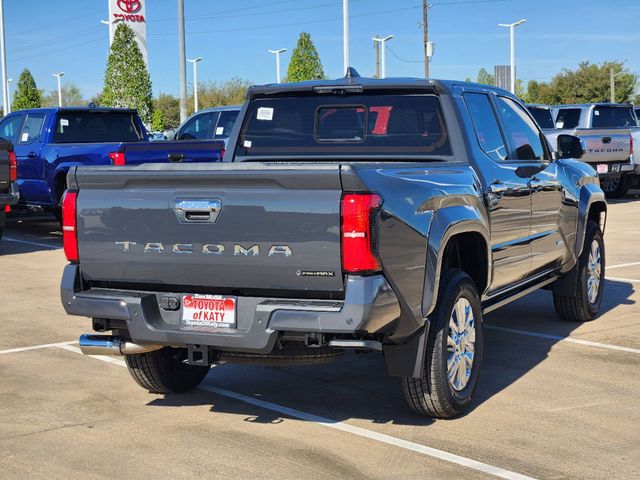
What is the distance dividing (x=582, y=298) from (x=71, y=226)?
15.7 ft

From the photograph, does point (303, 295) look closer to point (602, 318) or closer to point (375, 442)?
point (375, 442)

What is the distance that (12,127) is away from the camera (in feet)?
56.0

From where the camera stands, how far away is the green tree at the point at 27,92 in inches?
2688

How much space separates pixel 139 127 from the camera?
1680 cm

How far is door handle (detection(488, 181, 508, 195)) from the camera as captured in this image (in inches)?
257

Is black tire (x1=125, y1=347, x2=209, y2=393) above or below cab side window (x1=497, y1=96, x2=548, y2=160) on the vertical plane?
below

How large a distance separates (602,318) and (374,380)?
10.2ft

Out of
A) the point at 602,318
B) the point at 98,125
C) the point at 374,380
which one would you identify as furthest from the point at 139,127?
the point at 374,380

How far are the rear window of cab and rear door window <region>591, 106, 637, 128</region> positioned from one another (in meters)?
16.9

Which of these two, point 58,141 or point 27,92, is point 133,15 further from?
point 58,141

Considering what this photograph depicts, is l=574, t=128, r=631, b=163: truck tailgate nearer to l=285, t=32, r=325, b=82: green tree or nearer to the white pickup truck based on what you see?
the white pickup truck

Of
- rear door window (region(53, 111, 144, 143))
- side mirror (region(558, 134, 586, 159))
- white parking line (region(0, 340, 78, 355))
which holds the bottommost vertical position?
white parking line (region(0, 340, 78, 355))

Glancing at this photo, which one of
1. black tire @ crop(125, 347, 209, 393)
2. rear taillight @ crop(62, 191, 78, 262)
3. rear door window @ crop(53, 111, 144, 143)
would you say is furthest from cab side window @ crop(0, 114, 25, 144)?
rear taillight @ crop(62, 191, 78, 262)

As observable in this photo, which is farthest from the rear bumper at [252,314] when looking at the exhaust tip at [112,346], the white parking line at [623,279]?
the white parking line at [623,279]
